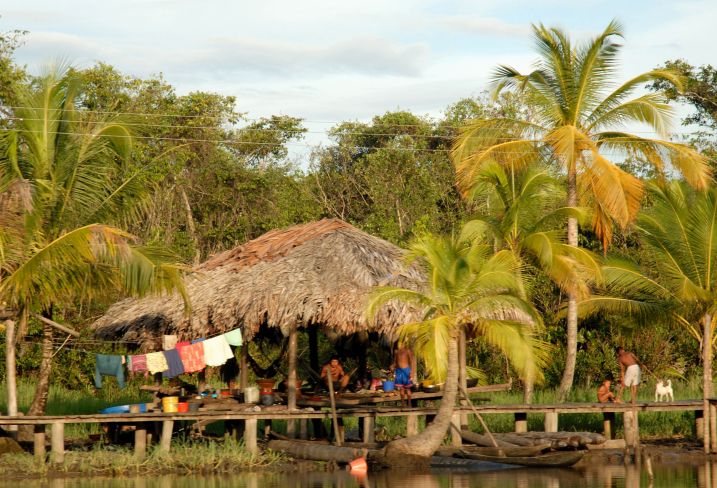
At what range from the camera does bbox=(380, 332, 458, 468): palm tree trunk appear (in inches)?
621

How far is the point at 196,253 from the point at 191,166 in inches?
150

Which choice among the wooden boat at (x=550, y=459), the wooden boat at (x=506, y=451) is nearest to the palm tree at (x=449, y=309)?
the wooden boat at (x=506, y=451)

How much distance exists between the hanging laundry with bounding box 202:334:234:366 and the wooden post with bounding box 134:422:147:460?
4.91ft

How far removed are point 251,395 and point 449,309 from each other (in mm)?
4131

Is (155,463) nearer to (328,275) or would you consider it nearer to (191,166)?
(328,275)

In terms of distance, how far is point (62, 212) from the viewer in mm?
17312

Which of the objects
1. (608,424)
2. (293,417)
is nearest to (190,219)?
(293,417)

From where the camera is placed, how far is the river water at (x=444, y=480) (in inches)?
571

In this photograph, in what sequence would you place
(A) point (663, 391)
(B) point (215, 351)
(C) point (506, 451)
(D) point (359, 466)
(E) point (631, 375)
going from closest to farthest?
(D) point (359, 466), (C) point (506, 451), (B) point (215, 351), (E) point (631, 375), (A) point (663, 391)

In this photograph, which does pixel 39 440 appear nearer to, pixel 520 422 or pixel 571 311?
pixel 520 422

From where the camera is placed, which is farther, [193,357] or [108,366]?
[108,366]

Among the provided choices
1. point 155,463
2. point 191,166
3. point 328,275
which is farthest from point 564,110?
point 191,166

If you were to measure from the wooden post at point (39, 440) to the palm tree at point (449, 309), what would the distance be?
16.7 ft

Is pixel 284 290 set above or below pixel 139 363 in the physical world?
above
